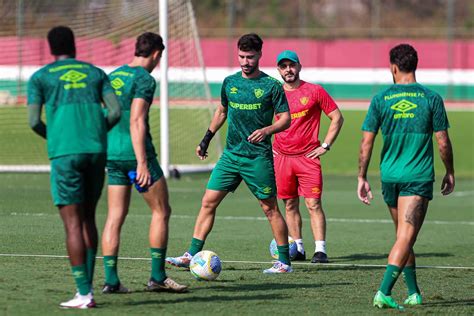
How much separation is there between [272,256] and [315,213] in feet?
2.47

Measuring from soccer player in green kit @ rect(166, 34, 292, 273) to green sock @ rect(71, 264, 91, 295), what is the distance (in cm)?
266

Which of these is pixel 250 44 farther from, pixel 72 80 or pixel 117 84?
pixel 72 80

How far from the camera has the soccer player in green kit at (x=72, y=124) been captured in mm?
8016

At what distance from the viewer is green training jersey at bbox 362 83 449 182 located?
8.54m

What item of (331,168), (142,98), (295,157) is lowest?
(331,168)

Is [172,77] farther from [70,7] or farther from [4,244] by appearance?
[4,244]

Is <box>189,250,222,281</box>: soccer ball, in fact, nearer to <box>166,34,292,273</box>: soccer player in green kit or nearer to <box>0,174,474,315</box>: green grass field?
<box>0,174,474,315</box>: green grass field

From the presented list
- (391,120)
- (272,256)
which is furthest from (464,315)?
(272,256)

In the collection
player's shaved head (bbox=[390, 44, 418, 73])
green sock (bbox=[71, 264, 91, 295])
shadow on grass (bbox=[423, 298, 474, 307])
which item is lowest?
shadow on grass (bbox=[423, 298, 474, 307])

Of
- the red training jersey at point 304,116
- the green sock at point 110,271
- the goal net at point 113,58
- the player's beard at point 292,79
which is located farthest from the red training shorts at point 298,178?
the goal net at point 113,58

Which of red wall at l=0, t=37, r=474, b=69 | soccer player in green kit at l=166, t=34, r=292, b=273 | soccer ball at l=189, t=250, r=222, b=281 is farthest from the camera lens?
red wall at l=0, t=37, r=474, b=69

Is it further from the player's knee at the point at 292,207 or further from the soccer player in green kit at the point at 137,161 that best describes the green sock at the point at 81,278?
the player's knee at the point at 292,207

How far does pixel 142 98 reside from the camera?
8.55 meters

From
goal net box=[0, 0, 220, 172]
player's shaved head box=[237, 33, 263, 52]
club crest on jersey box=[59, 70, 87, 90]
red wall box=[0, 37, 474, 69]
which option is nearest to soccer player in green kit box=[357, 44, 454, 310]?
player's shaved head box=[237, 33, 263, 52]
